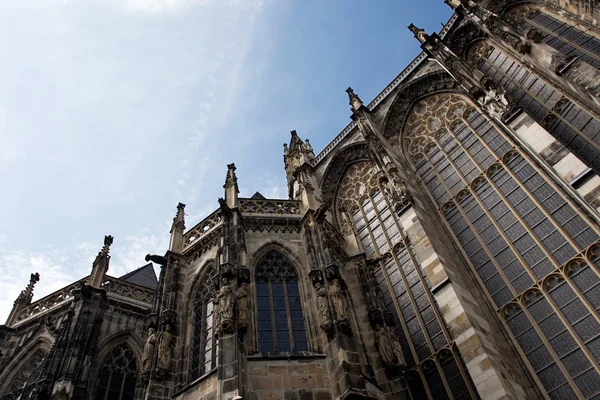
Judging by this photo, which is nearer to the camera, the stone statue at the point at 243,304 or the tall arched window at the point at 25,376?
the stone statue at the point at 243,304

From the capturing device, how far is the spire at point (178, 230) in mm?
12398

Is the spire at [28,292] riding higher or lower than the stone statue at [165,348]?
higher

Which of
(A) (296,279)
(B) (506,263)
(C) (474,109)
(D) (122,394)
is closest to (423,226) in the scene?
(B) (506,263)

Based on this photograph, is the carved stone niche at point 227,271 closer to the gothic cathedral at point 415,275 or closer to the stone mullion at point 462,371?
the gothic cathedral at point 415,275

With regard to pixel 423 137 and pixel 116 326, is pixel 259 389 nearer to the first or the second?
pixel 116 326

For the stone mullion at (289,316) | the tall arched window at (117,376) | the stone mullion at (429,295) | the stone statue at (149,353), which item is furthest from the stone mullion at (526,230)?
the tall arched window at (117,376)

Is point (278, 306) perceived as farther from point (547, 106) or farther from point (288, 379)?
point (547, 106)

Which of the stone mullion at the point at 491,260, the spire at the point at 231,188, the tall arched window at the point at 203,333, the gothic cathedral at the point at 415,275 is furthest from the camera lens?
the spire at the point at 231,188

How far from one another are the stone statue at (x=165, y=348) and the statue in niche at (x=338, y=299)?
355 cm

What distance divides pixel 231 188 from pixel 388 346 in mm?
5760

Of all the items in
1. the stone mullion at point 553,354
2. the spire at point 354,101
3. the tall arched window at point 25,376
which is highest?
the spire at point 354,101

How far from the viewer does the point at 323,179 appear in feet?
55.6

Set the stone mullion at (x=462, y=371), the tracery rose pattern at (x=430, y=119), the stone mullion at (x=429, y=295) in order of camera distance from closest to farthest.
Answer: the stone mullion at (x=462, y=371)
the stone mullion at (x=429, y=295)
the tracery rose pattern at (x=430, y=119)

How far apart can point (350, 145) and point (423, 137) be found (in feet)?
9.19
